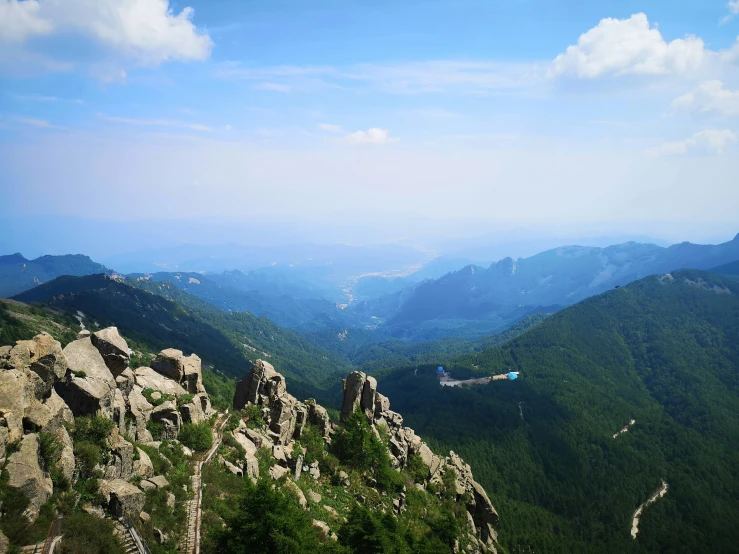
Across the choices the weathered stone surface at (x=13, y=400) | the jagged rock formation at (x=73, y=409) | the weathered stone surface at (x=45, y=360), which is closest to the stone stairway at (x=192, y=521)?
the jagged rock formation at (x=73, y=409)

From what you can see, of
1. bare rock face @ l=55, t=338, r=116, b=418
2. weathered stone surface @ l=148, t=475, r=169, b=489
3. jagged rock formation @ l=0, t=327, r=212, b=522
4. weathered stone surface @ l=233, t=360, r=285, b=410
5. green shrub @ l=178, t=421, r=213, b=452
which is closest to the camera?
jagged rock formation @ l=0, t=327, r=212, b=522

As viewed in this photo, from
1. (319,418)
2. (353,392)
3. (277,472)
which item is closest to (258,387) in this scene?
(319,418)

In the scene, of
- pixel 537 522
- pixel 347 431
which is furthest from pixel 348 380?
pixel 537 522

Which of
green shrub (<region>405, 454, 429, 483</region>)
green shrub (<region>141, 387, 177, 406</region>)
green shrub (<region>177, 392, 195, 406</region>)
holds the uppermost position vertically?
green shrub (<region>141, 387, 177, 406</region>)

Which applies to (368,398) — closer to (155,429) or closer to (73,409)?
(155,429)

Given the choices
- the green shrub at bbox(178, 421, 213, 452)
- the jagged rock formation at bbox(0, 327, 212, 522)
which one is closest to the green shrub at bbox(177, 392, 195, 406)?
the jagged rock formation at bbox(0, 327, 212, 522)

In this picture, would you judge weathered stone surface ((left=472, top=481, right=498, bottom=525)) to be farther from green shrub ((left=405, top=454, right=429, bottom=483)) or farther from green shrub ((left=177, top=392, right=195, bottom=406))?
green shrub ((left=177, top=392, right=195, bottom=406))

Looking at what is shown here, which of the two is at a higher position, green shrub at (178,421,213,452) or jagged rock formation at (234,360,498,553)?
green shrub at (178,421,213,452)
